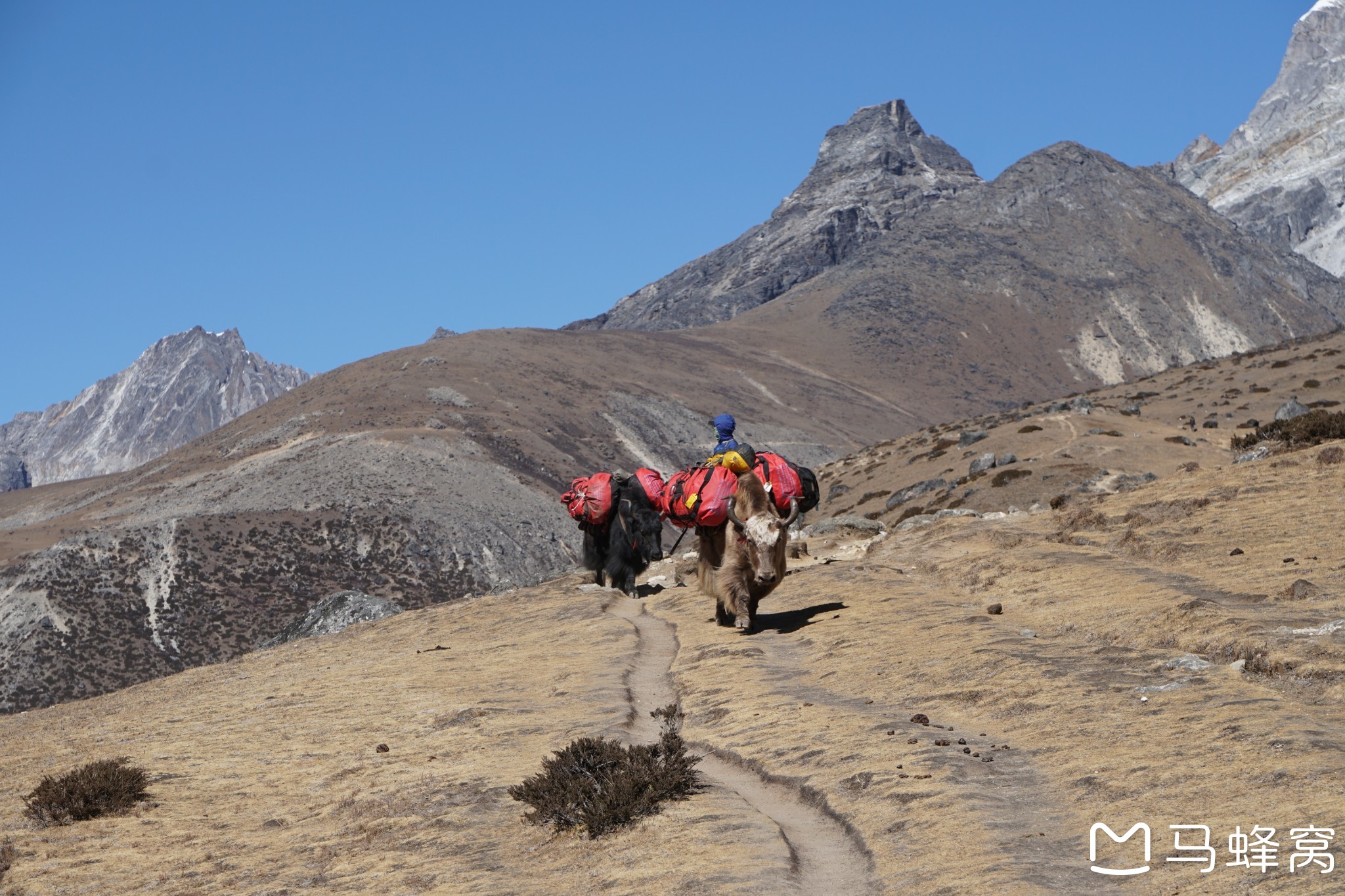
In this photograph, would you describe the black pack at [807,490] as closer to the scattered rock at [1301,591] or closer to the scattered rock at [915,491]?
the scattered rock at [1301,591]

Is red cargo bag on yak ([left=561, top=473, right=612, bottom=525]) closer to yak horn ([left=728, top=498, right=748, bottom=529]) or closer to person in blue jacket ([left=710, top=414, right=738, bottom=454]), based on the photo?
person in blue jacket ([left=710, top=414, right=738, bottom=454])

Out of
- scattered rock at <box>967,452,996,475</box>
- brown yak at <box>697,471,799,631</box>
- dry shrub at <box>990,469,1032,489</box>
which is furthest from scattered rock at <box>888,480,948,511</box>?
brown yak at <box>697,471,799,631</box>

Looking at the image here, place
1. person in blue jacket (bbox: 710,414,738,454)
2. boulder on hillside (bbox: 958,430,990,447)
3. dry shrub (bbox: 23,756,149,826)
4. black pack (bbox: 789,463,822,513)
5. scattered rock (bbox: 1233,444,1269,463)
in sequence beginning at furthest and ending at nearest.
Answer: boulder on hillside (bbox: 958,430,990,447) → scattered rock (bbox: 1233,444,1269,463) → person in blue jacket (bbox: 710,414,738,454) → black pack (bbox: 789,463,822,513) → dry shrub (bbox: 23,756,149,826)

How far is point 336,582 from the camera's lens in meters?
69.9

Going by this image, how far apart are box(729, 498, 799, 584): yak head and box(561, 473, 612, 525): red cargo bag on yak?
6.47 metres

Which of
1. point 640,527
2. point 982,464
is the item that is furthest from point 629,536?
point 982,464

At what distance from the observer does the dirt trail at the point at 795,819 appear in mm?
6641

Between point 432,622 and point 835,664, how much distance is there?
967cm

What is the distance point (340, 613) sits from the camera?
95.6 ft

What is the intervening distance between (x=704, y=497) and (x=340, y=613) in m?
16.8

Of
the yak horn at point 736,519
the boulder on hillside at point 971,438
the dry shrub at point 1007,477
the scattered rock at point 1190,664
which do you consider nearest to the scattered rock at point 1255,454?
the dry shrub at point 1007,477

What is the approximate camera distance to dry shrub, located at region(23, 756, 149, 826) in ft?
28.5

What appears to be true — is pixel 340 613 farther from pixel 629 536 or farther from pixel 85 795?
pixel 85 795

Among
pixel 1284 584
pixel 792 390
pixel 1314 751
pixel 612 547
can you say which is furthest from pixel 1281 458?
pixel 792 390
